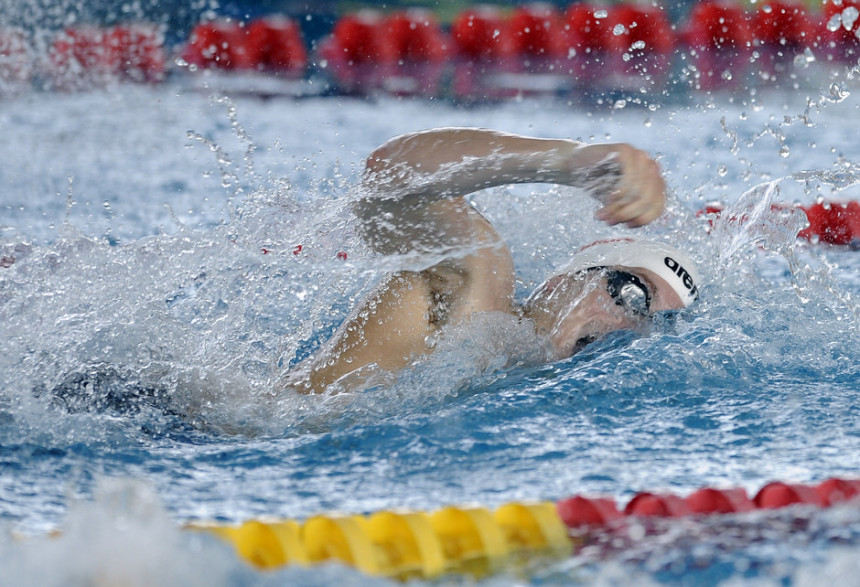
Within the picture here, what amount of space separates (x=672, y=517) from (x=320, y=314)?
1.33 meters

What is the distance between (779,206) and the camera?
2.42m

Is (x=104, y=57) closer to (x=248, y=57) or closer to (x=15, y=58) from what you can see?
(x=15, y=58)

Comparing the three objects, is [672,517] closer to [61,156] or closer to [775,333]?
[775,333]

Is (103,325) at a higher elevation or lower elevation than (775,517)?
higher

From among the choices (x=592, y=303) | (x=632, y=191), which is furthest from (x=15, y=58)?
(x=632, y=191)

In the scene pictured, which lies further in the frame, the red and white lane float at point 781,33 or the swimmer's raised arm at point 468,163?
the red and white lane float at point 781,33

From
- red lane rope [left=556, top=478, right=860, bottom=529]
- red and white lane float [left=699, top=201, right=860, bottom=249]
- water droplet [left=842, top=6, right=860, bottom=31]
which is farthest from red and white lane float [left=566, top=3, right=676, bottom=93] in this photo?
red lane rope [left=556, top=478, right=860, bottom=529]

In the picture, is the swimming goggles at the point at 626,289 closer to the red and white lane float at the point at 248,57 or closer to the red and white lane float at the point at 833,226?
the red and white lane float at the point at 833,226

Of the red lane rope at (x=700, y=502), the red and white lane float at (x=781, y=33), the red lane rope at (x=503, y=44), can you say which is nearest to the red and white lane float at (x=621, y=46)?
the red lane rope at (x=503, y=44)

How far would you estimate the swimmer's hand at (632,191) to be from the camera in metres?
1.58

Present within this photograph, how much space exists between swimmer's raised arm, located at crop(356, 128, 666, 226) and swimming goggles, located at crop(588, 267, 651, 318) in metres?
0.22

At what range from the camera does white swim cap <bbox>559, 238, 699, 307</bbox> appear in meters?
1.83

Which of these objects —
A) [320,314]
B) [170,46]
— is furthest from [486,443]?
[170,46]

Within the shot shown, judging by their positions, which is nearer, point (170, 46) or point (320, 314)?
point (320, 314)
